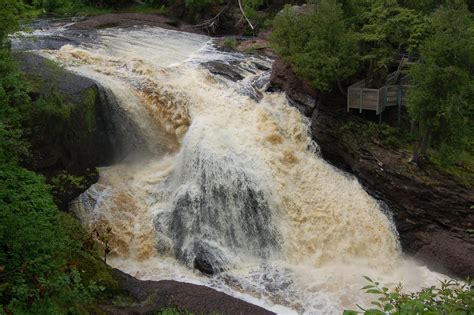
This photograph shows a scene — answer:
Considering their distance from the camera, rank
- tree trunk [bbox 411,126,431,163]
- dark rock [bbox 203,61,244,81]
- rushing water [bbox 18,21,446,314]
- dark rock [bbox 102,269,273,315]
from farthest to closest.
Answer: dark rock [bbox 203,61,244,81] → tree trunk [bbox 411,126,431,163] → rushing water [bbox 18,21,446,314] → dark rock [bbox 102,269,273,315]

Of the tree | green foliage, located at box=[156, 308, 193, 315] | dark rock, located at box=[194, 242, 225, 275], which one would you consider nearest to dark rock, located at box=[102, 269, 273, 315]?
green foliage, located at box=[156, 308, 193, 315]

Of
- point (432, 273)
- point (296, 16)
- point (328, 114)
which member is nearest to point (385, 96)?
point (328, 114)

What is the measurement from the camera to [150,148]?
17641 millimetres

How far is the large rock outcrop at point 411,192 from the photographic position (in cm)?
1515

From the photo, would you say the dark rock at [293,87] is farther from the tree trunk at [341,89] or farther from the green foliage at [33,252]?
the green foliage at [33,252]

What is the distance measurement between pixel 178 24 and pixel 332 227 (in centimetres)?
2127

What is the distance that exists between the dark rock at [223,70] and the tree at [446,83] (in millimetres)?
7725

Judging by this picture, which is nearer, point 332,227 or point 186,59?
point 332,227

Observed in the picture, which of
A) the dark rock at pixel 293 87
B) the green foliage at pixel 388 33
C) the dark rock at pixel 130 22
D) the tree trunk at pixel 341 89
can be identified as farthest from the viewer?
the dark rock at pixel 130 22

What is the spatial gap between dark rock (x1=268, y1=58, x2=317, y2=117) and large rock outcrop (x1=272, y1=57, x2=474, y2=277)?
741 millimetres

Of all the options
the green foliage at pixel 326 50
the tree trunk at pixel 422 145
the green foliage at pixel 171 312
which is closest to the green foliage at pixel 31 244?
the green foliage at pixel 171 312

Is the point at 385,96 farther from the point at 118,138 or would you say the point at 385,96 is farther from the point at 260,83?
the point at 118,138

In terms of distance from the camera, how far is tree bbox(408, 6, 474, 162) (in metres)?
14.6

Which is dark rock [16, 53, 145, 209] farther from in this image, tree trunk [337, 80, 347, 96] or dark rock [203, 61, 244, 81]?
tree trunk [337, 80, 347, 96]
